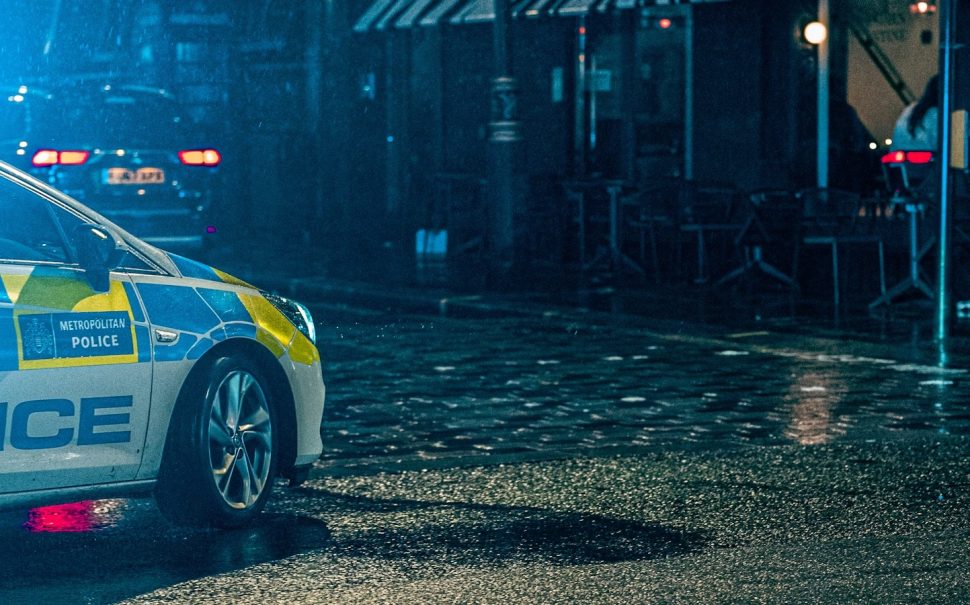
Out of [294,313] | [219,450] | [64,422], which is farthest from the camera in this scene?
[294,313]

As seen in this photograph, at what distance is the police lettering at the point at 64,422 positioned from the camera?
662 cm

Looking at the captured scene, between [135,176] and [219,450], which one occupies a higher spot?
[135,176]

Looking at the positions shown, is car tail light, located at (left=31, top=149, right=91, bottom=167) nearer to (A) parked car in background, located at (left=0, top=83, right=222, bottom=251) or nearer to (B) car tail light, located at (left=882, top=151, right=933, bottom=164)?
(A) parked car in background, located at (left=0, top=83, right=222, bottom=251)

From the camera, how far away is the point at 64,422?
6.83 meters

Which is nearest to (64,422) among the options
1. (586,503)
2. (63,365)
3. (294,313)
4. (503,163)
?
(63,365)

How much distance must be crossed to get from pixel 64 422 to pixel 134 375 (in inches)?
13.6

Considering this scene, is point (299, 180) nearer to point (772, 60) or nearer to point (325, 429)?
point (772, 60)

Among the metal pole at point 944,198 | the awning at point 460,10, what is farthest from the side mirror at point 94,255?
the awning at point 460,10

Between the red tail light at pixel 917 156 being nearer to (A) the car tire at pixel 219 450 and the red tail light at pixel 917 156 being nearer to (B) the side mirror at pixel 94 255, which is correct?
(A) the car tire at pixel 219 450

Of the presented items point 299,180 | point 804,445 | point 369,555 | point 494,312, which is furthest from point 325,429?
point 299,180

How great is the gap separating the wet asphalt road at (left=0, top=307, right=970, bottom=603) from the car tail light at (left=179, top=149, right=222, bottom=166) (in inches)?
242

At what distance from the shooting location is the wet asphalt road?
6465 mm

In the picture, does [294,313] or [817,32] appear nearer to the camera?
[294,313]

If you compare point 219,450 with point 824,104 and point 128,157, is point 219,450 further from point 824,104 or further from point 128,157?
point 824,104
